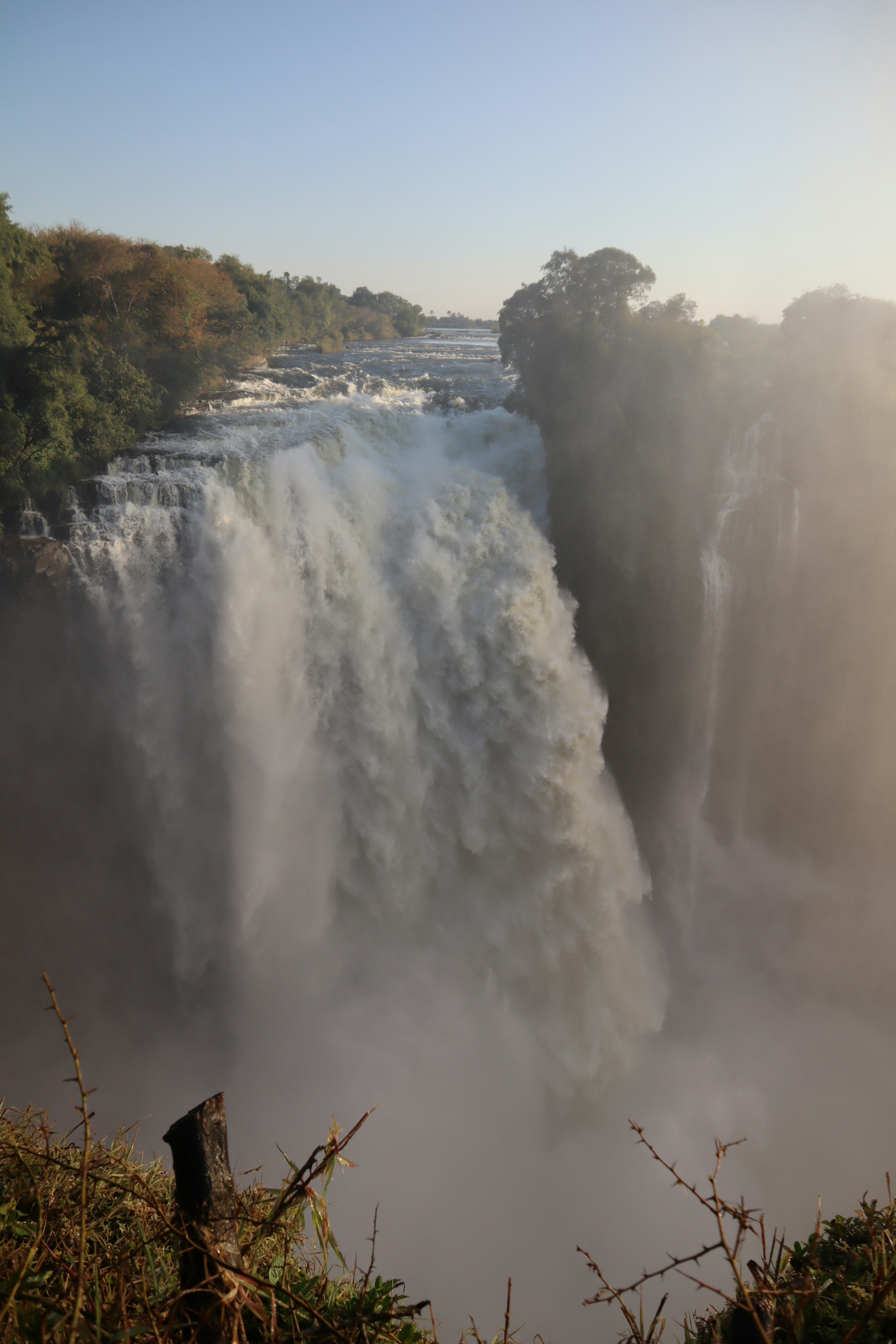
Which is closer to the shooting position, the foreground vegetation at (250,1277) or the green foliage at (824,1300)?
the foreground vegetation at (250,1277)

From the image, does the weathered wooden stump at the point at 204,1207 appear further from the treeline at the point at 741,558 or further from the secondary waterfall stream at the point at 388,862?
the treeline at the point at 741,558

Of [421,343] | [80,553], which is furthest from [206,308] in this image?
[421,343]

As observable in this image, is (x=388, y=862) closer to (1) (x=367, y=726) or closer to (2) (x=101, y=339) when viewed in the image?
(1) (x=367, y=726)

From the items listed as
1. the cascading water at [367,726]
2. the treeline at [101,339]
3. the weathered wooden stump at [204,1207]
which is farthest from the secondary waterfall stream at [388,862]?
the weathered wooden stump at [204,1207]

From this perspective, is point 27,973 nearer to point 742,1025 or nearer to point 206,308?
point 742,1025

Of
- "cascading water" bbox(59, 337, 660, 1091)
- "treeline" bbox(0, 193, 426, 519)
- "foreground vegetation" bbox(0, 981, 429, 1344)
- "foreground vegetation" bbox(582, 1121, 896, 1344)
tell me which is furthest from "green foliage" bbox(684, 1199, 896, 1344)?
"treeline" bbox(0, 193, 426, 519)
